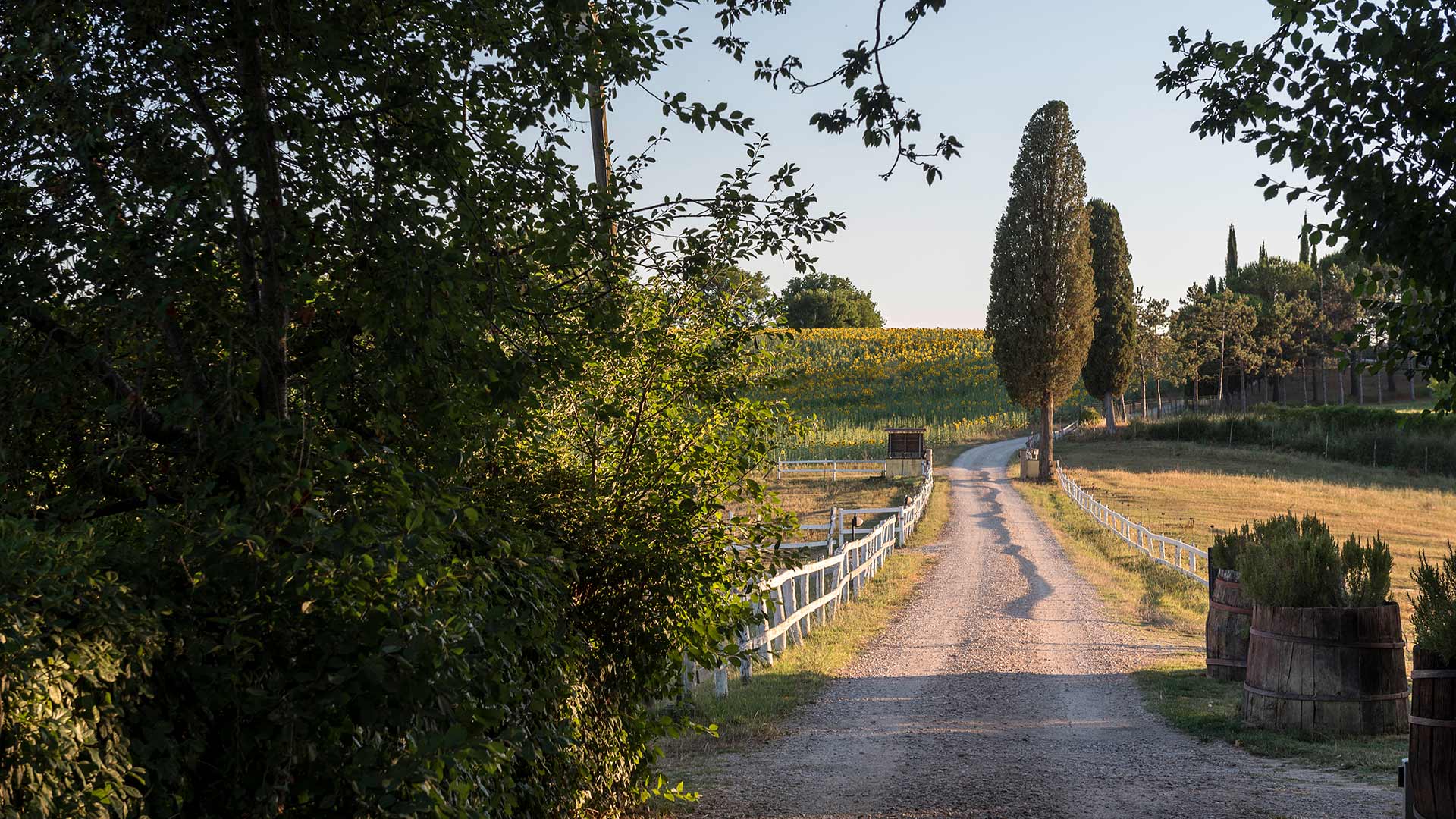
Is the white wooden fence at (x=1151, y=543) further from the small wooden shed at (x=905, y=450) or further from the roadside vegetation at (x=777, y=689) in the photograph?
the small wooden shed at (x=905, y=450)

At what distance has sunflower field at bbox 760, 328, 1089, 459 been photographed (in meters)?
65.6

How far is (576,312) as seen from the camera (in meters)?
5.53

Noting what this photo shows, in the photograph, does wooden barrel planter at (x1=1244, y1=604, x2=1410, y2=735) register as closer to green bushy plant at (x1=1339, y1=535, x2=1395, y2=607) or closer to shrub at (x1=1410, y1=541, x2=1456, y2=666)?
green bushy plant at (x1=1339, y1=535, x2=1395, y2=607)

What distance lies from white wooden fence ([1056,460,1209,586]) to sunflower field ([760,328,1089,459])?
21.7 m

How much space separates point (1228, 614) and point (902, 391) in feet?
265

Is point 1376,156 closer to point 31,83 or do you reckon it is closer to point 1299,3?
point 1299,3

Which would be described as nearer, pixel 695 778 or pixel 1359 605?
pixel 695 778

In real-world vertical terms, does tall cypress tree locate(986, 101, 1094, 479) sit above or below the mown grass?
above

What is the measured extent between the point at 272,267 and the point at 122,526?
1285 millimetres

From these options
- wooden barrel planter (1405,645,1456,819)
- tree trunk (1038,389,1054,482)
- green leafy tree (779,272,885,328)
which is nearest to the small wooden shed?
tree trunk (1038,389,1054,482)

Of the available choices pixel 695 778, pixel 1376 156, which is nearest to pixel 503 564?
pixel 695 778

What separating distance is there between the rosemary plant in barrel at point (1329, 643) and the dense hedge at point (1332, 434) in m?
53.3

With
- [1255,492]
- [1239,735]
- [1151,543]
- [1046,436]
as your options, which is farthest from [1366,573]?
[1046,436]

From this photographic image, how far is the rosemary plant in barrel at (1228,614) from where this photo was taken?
37.3ft
